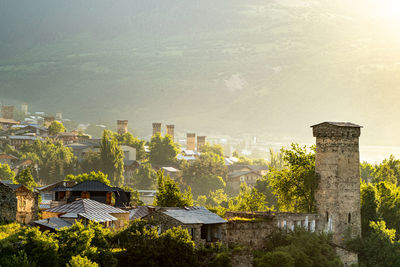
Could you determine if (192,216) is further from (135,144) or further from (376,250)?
(135,144)

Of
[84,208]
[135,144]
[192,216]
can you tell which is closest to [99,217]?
[84,208]

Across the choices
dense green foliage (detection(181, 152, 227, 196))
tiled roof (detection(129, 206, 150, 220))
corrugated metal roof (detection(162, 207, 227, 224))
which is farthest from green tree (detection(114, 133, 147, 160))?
corrugated metal roof (detection(162, 207, 227, 224))

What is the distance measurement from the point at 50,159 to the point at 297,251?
79.0 m

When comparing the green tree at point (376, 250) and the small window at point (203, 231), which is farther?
the green tree at point (376, 250)

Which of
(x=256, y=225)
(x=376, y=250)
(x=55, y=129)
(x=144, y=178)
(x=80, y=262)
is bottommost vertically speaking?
(x=376, y=250)

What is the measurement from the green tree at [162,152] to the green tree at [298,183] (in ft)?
256

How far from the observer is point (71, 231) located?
31.4 metres

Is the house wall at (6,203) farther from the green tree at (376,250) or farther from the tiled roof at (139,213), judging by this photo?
the green tree at (376,250)

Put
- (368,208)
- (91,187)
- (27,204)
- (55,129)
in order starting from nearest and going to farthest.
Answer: (27,204) → (368,208) → (91,187) → (55,129)

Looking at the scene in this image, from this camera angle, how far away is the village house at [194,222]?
35531 millimetres

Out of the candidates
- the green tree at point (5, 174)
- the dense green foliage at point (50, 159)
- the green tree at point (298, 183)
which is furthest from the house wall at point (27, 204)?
the dense green foliage at point (50, 159)

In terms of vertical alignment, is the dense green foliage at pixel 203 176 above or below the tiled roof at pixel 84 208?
above

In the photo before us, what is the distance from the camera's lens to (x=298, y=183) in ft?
173

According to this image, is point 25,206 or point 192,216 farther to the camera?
point 25,206
